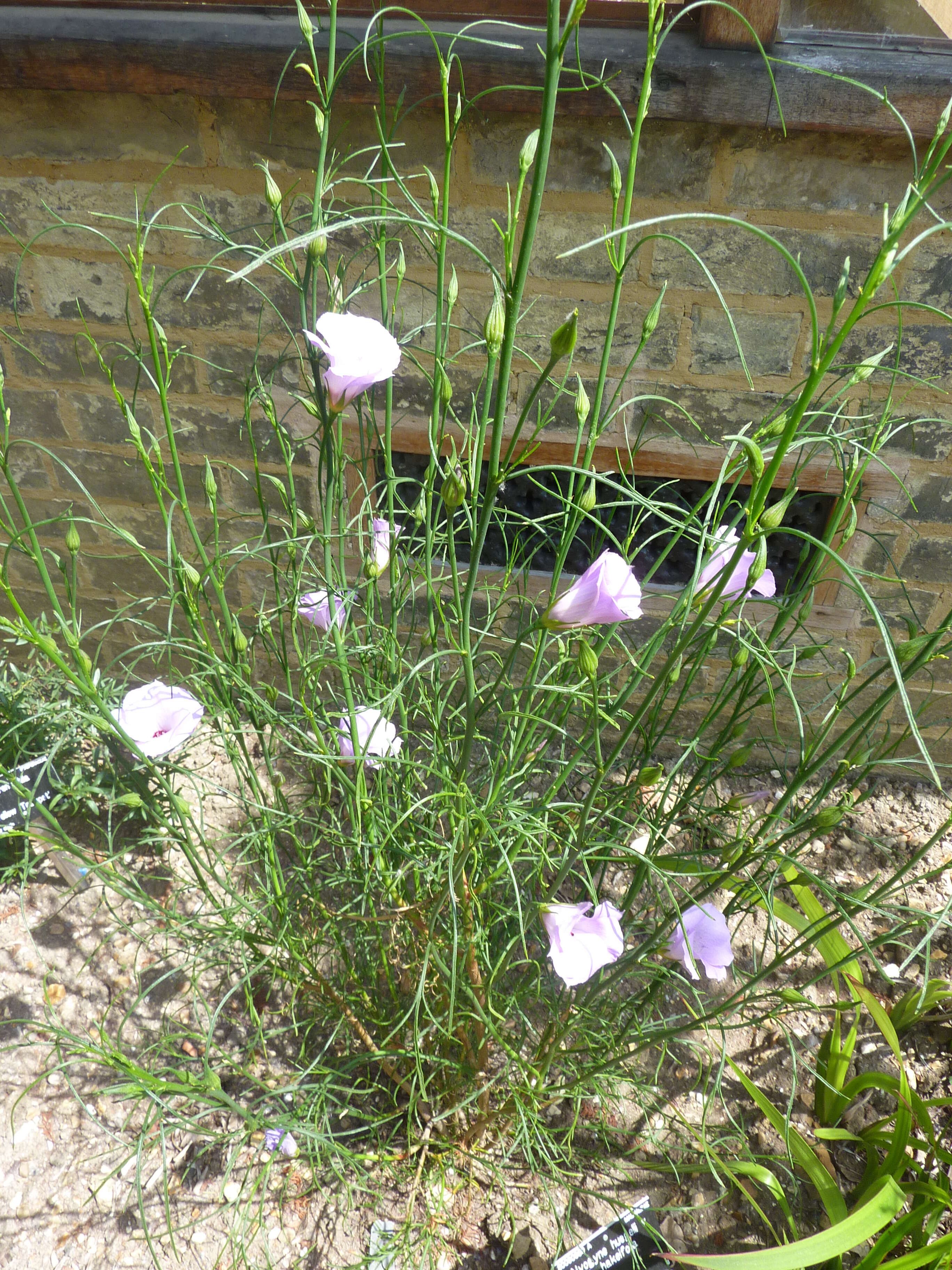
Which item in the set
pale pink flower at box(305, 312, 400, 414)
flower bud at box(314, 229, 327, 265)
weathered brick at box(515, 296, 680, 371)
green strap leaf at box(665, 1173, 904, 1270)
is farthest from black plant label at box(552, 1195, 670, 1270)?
weathered brick at box(515, 296, 680, 371)

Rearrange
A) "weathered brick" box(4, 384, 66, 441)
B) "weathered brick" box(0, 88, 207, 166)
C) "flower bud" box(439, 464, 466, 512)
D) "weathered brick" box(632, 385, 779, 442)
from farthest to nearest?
"weathered brick" box(4, 384, 66, 441) < "weathered brick" box(632, 385, 779, 442) < "weathered brick" box(0, 88, 207, 166) < "flower bud" box(439, 464, 466, 512)

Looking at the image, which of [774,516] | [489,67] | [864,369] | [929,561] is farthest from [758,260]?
[774,516]

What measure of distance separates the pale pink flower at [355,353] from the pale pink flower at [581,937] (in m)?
0.68

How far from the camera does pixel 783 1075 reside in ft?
5.69

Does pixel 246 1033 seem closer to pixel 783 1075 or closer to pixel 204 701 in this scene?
pixel 204 701

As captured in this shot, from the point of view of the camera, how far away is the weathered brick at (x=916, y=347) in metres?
1.82

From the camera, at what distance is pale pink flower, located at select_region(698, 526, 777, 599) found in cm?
90

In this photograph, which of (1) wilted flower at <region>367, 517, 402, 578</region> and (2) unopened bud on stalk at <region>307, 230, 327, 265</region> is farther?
(1) wilted flower at <region>367, 517, 402, 578</region>

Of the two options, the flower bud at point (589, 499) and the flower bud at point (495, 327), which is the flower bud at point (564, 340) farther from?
the flower bud at point (589, 499)

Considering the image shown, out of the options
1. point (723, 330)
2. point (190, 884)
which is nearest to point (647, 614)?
point (723, 330)

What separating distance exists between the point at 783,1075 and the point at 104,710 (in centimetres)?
151

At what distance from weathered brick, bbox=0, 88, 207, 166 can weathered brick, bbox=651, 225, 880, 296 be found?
1.03m

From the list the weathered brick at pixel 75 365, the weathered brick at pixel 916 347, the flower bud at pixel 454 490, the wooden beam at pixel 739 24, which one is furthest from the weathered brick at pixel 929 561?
the weathered brick at pixel 75 365

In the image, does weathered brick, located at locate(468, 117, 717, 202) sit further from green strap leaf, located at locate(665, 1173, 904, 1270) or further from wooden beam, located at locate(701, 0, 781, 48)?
green strap leaf, located at locate(665, 1173, 904, 1270)
